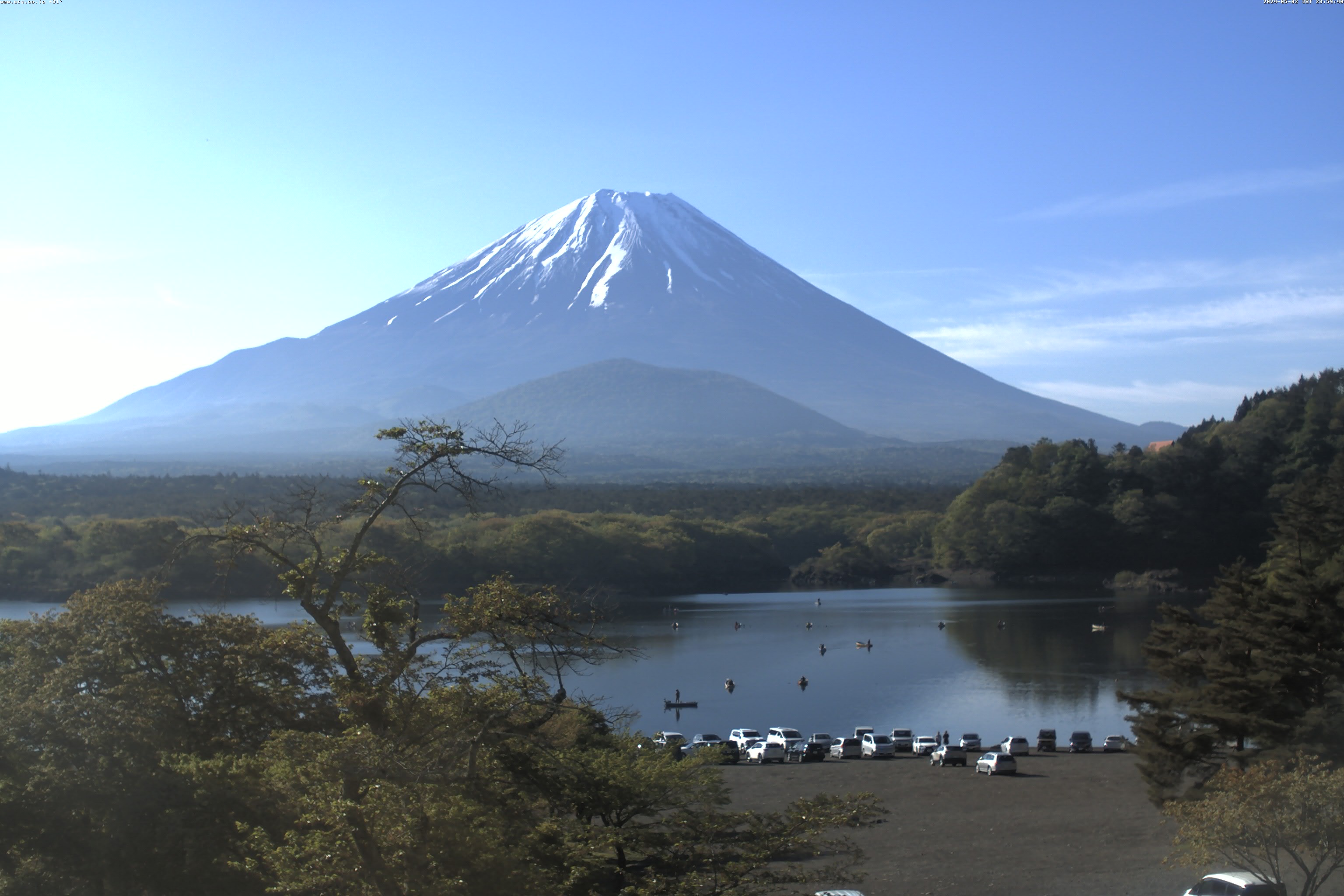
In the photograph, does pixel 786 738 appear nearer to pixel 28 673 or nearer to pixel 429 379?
pixel 28 673

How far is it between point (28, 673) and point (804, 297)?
18477 centimetres

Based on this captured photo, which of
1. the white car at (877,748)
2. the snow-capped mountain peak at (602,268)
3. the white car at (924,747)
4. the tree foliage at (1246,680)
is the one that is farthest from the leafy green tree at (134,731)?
the snow-capped mountain peak at (602,268)

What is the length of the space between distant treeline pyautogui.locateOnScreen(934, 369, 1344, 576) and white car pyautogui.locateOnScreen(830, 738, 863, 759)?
106 feet

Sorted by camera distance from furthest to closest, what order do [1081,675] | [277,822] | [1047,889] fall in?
[1081,675] < [1047,889] < [277,822]

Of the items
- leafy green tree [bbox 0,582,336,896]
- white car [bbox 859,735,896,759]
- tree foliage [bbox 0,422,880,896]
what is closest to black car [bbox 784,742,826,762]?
white car [bbox 859,735,896,759]

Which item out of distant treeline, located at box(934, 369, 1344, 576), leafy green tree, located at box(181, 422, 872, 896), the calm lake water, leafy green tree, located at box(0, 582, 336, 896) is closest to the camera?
leafy green tree, located at box(181, 422, 872, 896)

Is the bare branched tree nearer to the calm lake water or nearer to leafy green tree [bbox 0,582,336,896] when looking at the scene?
leafy green tree [bbox 0,582,336,896]

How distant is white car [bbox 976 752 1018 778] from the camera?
1714 cm

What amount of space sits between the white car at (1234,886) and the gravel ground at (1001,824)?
1.12m

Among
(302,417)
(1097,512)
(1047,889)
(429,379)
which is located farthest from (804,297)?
(1047,889)

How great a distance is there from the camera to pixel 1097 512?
49.6 m

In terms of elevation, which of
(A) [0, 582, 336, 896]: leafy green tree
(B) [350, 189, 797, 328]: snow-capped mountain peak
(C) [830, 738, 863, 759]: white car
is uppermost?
(B) [350, 189, 797, 328]: snow-capped mountain peak

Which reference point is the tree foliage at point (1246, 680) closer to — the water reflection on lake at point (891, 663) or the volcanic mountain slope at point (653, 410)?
the water reflection on lake at point (891, 663)

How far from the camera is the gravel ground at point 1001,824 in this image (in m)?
11.3
